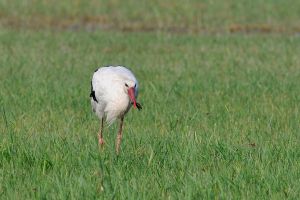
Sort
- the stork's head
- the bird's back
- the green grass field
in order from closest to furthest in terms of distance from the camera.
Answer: the green grass field < the stork's head < the bird's back

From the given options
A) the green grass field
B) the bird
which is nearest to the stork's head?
the bird

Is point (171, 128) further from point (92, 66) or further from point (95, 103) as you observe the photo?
point (92, 66)

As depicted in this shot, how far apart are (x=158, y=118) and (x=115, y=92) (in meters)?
2.06

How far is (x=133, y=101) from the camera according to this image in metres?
8.38

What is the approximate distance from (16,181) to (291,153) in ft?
8.51

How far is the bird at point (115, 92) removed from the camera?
853 cm

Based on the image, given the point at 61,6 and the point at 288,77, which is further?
the point at 61,6

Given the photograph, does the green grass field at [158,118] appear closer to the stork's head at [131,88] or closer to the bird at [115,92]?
the bird at [115,92]

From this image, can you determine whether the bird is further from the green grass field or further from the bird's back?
the green grass field

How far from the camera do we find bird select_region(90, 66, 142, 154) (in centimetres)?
853

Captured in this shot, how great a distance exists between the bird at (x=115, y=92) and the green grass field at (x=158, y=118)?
325mm

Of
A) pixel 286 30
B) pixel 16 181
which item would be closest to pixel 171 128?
pixel 16 181

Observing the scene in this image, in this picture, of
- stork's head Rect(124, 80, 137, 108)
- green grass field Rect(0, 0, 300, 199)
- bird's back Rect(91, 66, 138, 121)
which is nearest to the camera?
green grass field Rect(0, 0, 300, 199)

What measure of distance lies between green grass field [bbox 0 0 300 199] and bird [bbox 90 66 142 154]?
0.33 meters
